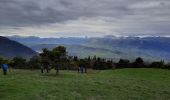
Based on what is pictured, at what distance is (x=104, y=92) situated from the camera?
136 ft

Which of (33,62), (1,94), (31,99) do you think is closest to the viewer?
(31,99)

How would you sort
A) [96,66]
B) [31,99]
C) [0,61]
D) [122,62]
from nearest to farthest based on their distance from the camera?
[31,99]
[0,61]
[96,66]
[122,62]

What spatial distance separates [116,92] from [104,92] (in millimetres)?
1819

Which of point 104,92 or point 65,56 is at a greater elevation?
point 65,56

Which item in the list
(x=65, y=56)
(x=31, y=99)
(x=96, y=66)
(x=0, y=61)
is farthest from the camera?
(x=96, y=66)

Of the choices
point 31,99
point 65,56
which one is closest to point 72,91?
point 31,99

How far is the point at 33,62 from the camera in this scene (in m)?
140

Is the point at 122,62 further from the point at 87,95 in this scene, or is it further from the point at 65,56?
the point at 87,95

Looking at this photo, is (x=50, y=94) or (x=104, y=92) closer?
(x=50, y=94)

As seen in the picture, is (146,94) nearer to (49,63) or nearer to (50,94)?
(50,94)

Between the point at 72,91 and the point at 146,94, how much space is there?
954cm

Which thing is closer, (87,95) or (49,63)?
(87,95)

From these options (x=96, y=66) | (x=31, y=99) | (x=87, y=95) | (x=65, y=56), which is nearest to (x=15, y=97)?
(x=31, y=99)

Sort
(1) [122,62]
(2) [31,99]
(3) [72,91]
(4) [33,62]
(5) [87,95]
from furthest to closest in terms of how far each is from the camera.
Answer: (1) [122,62]
(4) [33,62]
(3) [72,91]
(5) [87,95]
(2) [31,99]
